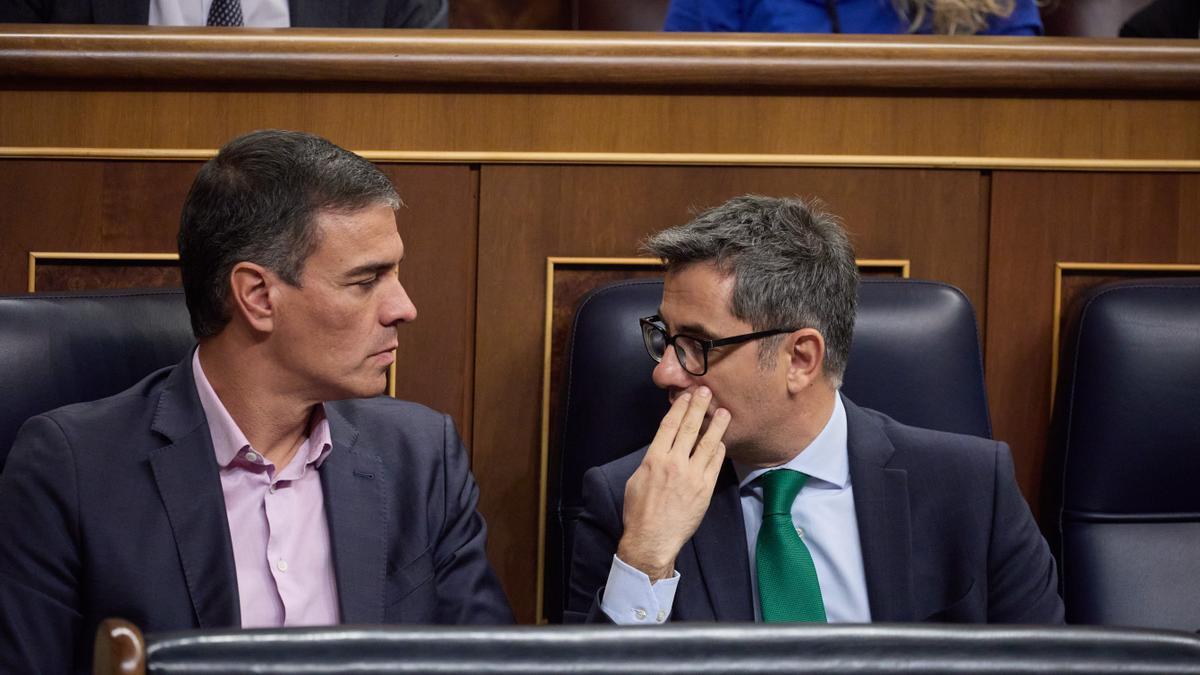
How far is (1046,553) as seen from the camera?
4.61ft

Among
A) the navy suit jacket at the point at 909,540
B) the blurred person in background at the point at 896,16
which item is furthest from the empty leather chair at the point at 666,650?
the blurred person in background at the point at 896,16

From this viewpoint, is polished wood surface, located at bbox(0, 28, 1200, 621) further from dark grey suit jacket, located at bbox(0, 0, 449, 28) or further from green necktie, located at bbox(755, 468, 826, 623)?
green necktie, located at bbox(755, 468, 826, 623)

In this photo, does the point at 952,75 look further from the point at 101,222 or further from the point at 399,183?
the point at 101,222

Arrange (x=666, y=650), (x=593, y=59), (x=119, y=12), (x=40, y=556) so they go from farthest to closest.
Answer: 1. (x=119, y=12)
2. (x=593, y=59)
3. (x=40, y=556)
4. (x=666, y=650)

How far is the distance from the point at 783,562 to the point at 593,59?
646mm

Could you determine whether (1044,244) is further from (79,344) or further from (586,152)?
(79,344)

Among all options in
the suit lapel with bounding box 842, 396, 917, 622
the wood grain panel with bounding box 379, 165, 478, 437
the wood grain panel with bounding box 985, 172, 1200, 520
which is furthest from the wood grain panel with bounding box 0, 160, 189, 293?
the wood grain panel with bounding box 985, 172, 1200, 520

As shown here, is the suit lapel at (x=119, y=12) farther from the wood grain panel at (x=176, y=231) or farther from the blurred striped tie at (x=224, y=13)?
the wood grain panel at (x=176, y=231)

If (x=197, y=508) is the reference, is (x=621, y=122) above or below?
above

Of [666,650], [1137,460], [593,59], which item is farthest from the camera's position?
[593,59]

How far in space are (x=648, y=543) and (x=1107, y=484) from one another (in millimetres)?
569

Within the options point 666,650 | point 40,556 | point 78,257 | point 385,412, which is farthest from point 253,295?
point 666,650

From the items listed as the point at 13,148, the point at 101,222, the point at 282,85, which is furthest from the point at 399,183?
the point at 13,148

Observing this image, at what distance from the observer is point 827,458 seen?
1418mm
